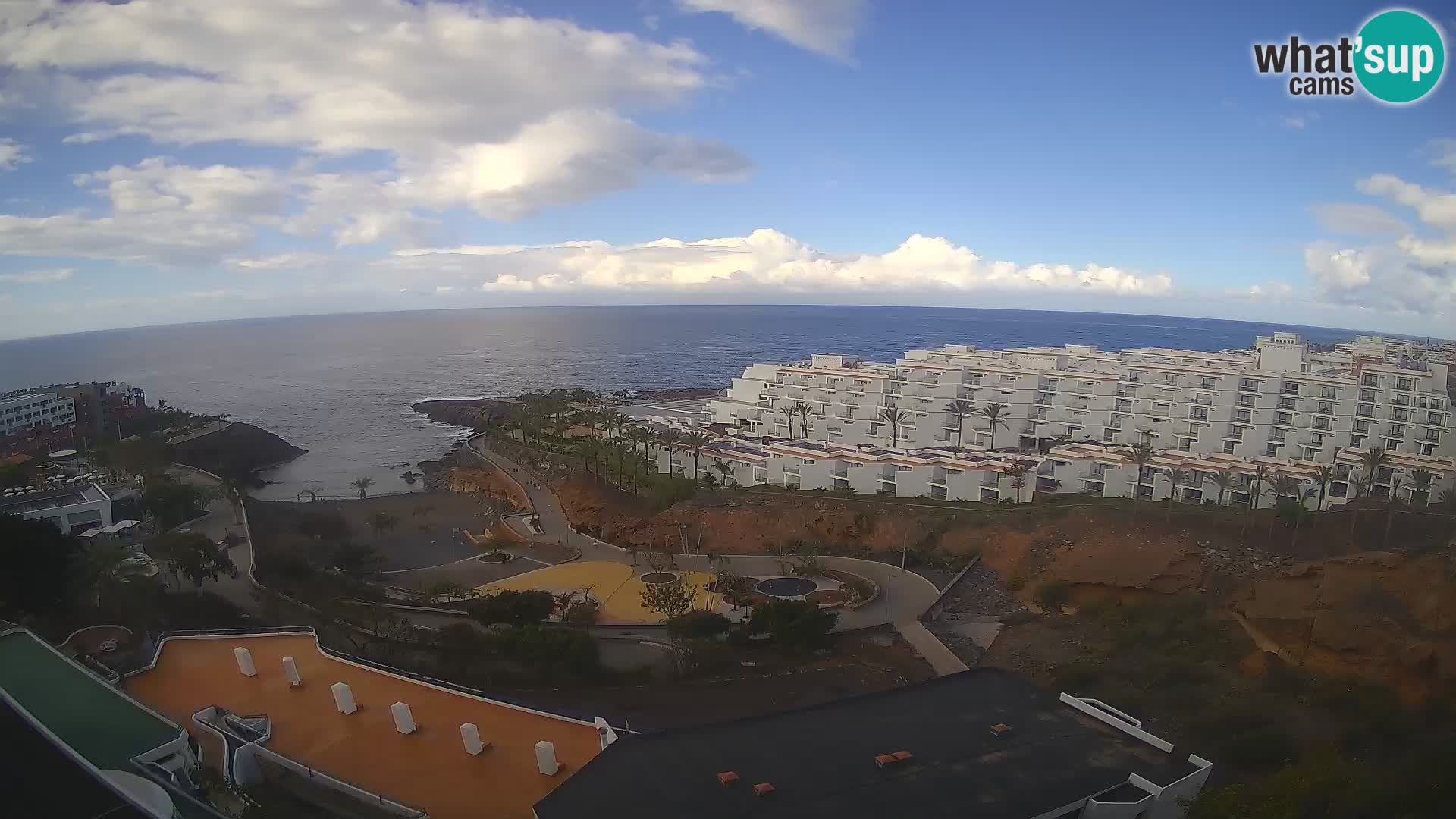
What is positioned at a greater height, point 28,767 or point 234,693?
point 28,767

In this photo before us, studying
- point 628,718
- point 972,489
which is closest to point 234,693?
point 628,718

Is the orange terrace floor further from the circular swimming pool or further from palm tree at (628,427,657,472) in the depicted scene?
palm tree at (628,427,657,472)

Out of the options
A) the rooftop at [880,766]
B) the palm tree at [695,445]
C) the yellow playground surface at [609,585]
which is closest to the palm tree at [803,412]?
the palm tree at [695,445]

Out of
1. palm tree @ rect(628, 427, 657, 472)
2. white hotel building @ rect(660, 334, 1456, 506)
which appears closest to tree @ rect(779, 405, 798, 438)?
white hotel building @ rect(660, 334, 1456, 506)

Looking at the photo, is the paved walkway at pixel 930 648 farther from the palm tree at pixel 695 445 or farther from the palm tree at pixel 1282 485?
the palm tree at pixel 695 445

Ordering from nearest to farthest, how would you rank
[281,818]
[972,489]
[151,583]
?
[281,818] < [151,583] < [972,489]

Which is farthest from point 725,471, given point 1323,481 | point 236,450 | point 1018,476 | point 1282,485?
point 236,450

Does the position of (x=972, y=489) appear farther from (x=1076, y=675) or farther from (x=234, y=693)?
(x=234, y=693)
